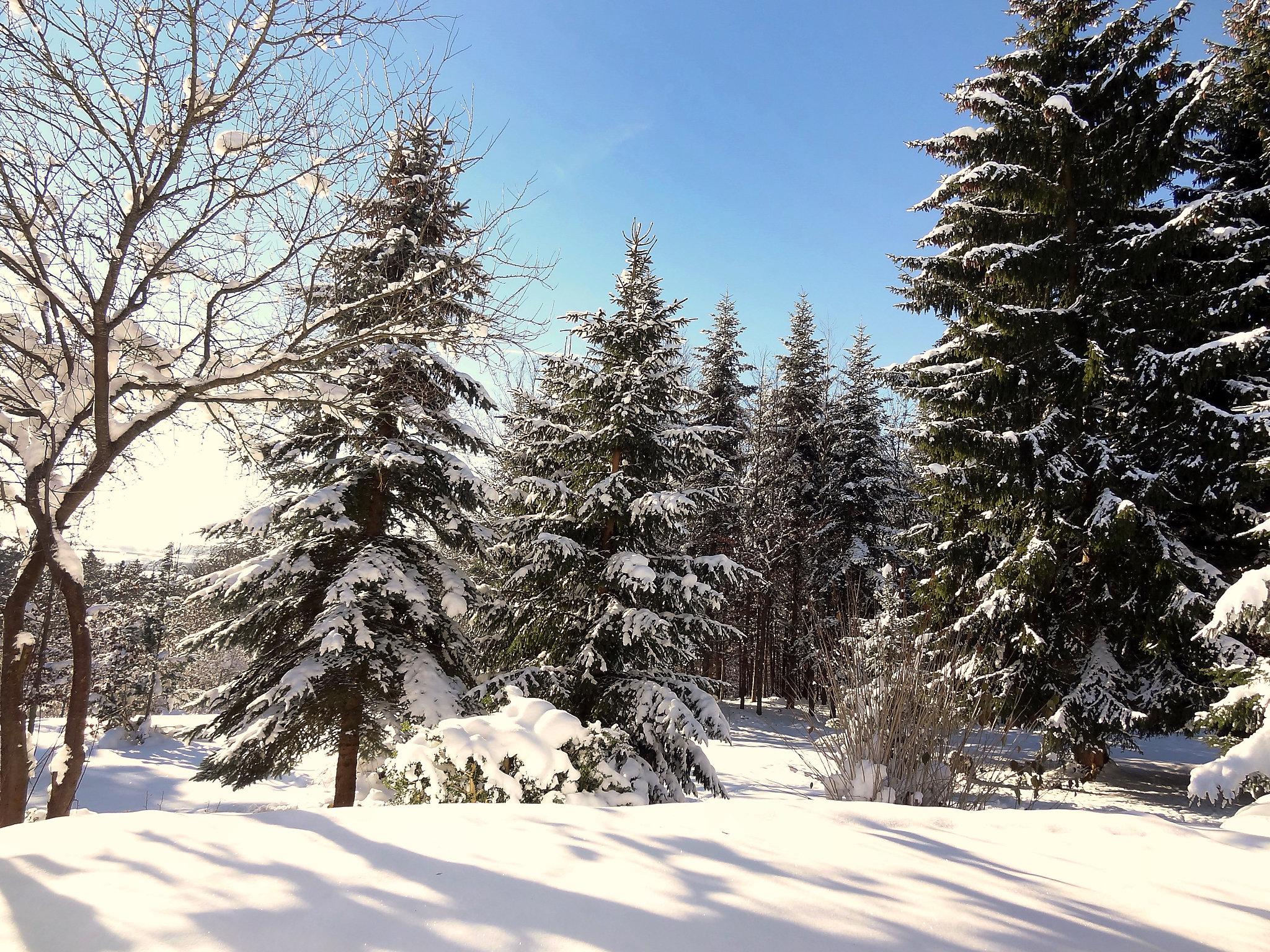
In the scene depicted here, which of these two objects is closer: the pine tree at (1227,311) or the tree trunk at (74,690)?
the tree trunk at (74,690)

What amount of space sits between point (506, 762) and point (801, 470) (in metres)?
18.9

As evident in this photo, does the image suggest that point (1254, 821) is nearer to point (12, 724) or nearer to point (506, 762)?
point (506, 762)

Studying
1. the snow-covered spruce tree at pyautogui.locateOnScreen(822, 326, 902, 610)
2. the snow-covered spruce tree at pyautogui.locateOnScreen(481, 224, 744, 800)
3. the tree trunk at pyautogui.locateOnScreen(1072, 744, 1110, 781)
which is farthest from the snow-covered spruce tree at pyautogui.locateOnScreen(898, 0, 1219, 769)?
the snow-covered spruce tree at pyautogui.locateOnScreen(822, 326, 902, 610)

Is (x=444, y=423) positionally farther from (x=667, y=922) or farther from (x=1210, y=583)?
(x=1210, y=583)

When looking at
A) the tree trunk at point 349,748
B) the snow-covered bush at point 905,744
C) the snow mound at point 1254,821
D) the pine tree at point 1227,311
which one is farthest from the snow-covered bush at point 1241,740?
the tree trunk at point 349,748

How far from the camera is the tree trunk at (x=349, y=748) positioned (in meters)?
8.05

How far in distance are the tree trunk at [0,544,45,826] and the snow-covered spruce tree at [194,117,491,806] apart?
8.47ft

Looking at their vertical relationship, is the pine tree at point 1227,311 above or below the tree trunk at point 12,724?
above

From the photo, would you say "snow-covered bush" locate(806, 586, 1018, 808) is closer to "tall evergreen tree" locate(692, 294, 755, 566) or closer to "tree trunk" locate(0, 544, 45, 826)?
"tree trunk" locate(0, 544, 45, 826)

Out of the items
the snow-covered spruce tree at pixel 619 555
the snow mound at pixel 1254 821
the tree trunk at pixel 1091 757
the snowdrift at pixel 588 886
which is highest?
the snow-covered spruce tree at pixel 619 555

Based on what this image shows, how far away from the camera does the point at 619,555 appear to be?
9.17 metres

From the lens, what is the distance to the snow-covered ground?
6.16 ft

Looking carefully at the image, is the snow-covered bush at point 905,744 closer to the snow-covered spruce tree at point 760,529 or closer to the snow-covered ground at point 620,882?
the snow-covered ground at point 620,882

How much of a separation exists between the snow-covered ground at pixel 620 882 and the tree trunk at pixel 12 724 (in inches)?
111
